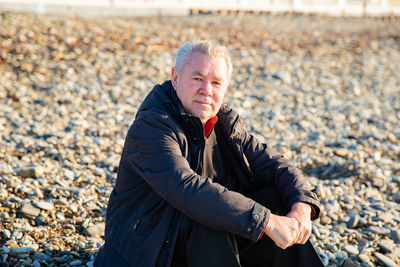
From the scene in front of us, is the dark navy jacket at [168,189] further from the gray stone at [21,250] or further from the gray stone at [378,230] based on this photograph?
the gray stone at [378,230]

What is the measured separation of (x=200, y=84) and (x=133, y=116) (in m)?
4.50

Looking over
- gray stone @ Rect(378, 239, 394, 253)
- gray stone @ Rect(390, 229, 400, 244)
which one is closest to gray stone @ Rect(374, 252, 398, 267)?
gray stone @ Rect(378, 239, 394, 253)

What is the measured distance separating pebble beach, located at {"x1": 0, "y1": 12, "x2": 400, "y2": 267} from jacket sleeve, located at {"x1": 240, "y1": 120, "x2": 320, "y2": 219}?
0.96m

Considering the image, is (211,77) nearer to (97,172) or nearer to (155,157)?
(155,157)

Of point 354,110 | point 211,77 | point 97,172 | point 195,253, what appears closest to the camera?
point 195,253

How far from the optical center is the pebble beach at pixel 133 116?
4234 millimetres

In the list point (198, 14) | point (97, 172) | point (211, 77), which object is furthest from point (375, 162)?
point (198, 14)

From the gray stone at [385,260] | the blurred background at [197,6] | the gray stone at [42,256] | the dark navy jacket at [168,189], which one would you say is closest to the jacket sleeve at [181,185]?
the dark navy jacket at [168,189]

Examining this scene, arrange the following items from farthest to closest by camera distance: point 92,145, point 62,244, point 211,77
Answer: point 92,145, point 62,244, point 211,77

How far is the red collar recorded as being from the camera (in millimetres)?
3314

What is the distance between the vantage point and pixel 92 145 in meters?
6.11

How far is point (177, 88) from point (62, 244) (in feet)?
5.13

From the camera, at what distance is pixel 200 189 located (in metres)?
2.83

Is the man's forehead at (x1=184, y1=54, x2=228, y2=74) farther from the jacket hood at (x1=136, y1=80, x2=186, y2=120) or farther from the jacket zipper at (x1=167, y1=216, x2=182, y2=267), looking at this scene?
the jacket zipper at (x1=167, y1=216, x2=182, y2=267)
